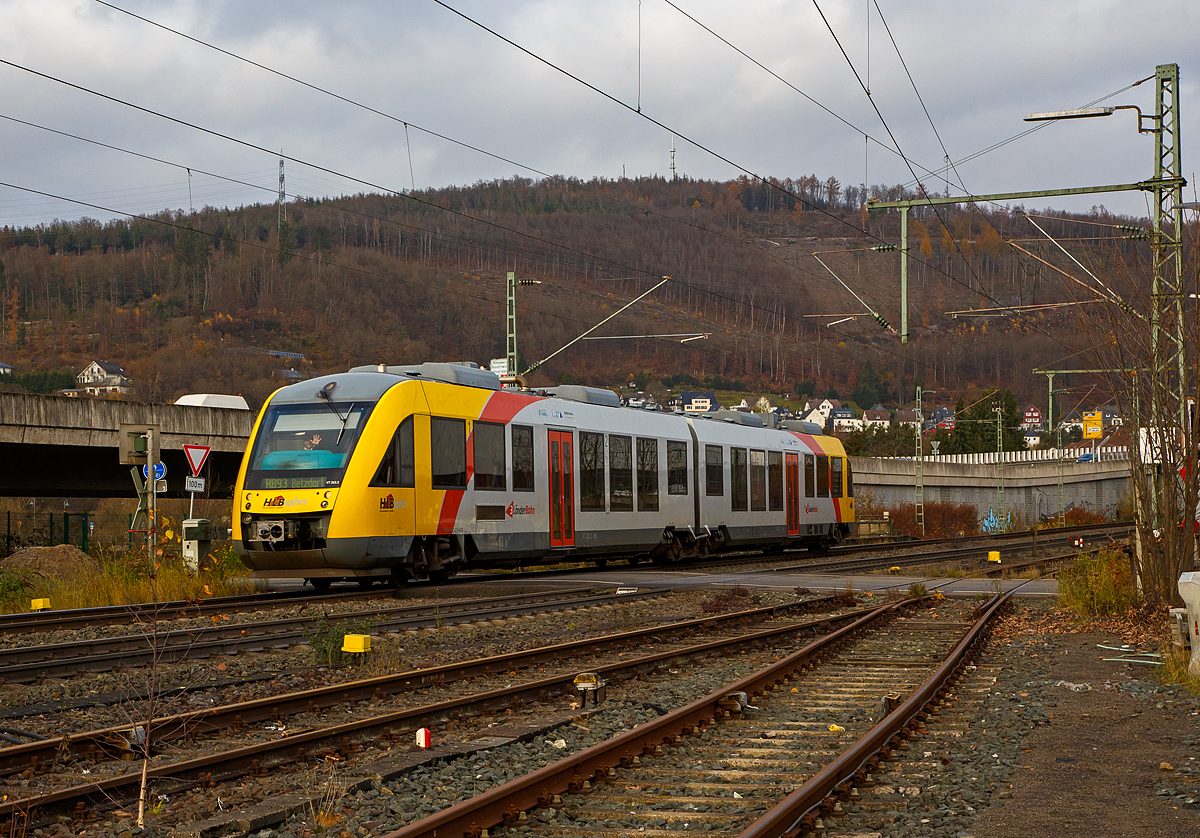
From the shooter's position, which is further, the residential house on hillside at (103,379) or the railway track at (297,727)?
the residential house on hillside at (103,379)

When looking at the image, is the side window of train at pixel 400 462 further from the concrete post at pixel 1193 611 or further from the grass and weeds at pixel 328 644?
the concrete post at pixel 1193 611

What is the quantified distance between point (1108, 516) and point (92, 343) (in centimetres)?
7848

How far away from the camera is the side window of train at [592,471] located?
72.9ft

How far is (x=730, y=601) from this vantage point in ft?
58.0

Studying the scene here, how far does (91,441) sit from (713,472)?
14665 mm

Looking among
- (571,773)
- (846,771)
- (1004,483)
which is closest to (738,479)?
(846,771)

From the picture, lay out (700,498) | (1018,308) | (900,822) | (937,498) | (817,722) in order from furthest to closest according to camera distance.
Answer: (937,498) < (700,498) < (1018,308) < (817,722) < (900,822)

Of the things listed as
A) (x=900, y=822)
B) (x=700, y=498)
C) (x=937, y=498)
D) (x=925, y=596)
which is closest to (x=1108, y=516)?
(x=937, y=498)

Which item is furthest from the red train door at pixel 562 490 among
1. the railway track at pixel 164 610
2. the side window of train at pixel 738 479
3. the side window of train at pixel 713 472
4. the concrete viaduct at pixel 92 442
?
the concrete viaduct at pixel 92 442

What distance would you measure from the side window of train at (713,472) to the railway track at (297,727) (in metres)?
14.4

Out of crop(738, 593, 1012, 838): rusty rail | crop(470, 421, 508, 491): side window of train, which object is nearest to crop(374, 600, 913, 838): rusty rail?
crop(738, 593, 1012, 838): rusty rail

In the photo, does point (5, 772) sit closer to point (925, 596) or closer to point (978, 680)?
point (978, 680)

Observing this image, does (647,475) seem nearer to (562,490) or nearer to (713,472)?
(713,472)

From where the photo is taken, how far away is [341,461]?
16.7 m
